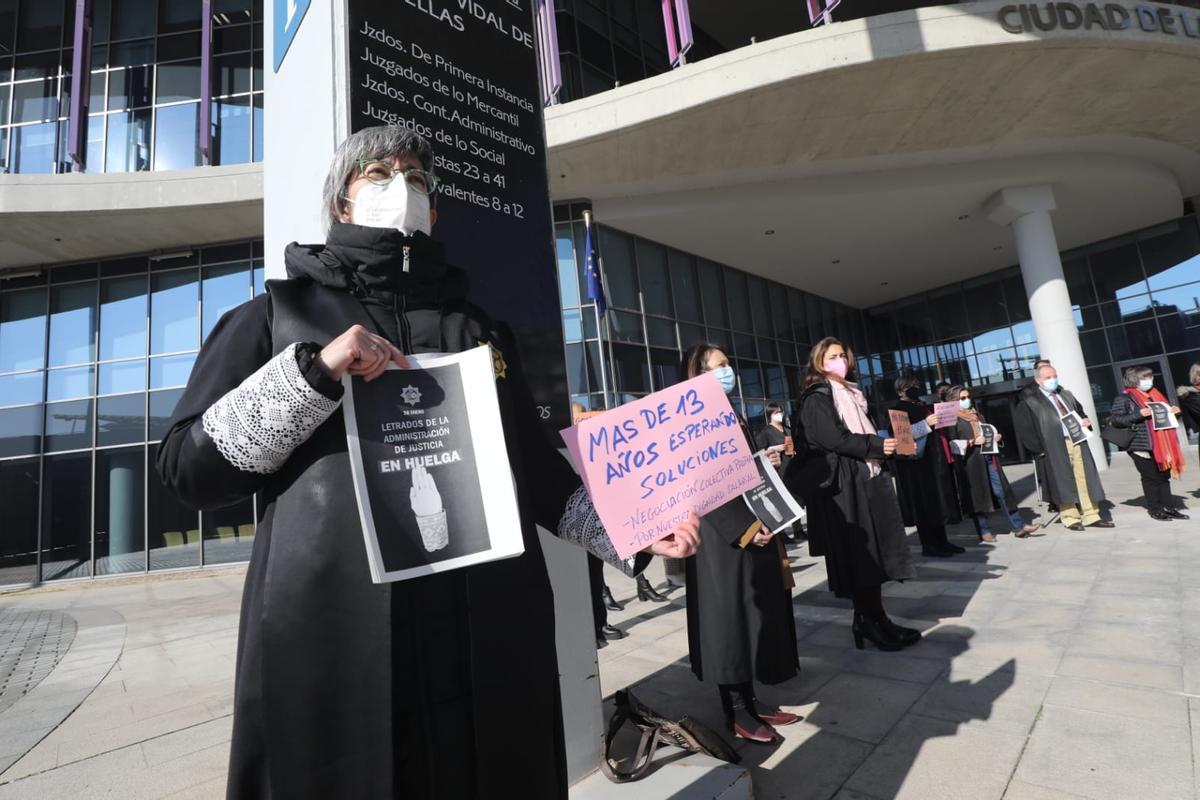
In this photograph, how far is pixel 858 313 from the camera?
79.4ft

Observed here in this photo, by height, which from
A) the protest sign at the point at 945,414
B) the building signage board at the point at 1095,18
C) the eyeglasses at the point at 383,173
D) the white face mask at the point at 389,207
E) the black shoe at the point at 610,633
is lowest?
the black shoe at the point at 610,633

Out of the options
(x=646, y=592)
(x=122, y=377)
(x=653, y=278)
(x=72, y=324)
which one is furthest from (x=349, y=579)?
(x=72, y=324)

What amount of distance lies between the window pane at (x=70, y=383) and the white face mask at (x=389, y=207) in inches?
682

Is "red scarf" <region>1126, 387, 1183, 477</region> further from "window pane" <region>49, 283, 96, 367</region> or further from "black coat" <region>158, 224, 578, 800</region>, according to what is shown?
"window pane" <region>49, 283, 96, 367</region>

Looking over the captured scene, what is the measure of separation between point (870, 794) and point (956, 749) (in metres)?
0.60

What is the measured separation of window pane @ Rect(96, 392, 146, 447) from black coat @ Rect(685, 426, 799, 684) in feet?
51.6

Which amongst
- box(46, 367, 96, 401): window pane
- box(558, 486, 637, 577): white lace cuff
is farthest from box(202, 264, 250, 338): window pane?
box(558, 486, 637, 577): white lace cuff

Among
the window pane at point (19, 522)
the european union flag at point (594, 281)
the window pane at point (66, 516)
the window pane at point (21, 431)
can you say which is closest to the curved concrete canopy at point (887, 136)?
the european union flag at point (594, 281)

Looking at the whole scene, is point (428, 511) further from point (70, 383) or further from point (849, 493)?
point (70, 383)

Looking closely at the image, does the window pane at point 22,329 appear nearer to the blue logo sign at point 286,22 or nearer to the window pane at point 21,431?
the window pane at point 21,431

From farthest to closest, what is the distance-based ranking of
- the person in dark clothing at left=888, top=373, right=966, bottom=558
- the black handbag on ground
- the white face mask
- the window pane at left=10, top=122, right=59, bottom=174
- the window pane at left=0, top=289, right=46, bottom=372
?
the window pane at left=10, top=122, right=59, bottom=174
the window pane at left=0, top=289, right=46, bottom=372
the person in dark clothing at left=888, top=373, right=966, bottom=558
the black handbag on ground
the white face mask

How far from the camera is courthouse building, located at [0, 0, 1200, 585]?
1062 cm

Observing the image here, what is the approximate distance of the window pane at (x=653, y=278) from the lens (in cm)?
1509

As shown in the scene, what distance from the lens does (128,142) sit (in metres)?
14.7
